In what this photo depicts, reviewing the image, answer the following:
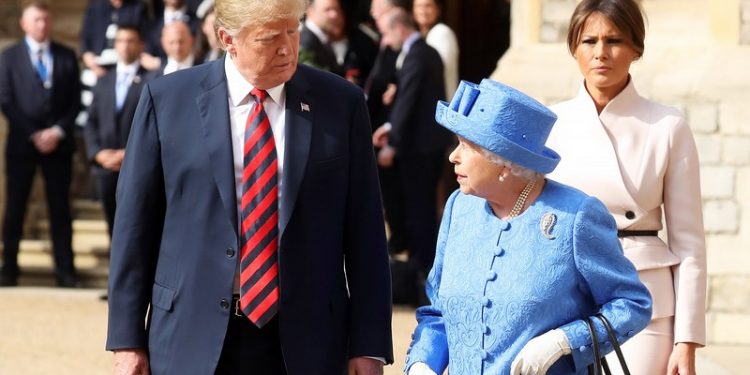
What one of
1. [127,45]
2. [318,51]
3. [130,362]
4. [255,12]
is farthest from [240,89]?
[127,45]

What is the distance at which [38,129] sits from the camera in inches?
479

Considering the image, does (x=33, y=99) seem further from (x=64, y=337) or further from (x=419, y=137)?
(x=419, y=137)

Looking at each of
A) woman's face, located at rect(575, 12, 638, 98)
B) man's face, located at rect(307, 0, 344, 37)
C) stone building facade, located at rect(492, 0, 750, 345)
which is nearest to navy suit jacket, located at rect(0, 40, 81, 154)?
man's face, located at rect(307, 0, 344, 37)

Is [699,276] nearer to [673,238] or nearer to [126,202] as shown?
[673,238]

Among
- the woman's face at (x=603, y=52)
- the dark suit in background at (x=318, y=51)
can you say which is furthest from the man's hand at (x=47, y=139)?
the woman's face at (x=603, y=52)

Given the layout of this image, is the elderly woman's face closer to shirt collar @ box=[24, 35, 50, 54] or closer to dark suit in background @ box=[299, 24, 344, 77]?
dark suit in background @ box=[299, 24, 344, 77]

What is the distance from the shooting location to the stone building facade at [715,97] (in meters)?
8.95

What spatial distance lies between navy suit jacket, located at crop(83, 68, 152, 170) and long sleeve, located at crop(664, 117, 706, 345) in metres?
6.85

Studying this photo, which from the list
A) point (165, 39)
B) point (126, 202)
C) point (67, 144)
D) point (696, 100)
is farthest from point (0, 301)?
point (126, 202)

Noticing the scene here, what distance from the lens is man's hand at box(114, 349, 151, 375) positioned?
438 cm

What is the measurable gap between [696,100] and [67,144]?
5144 millimetres

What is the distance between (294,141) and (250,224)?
0.82 feet

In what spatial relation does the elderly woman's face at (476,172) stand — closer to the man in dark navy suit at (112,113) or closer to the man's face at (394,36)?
the man's face at (394,36)

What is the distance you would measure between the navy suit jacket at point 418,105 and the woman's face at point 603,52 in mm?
5828
